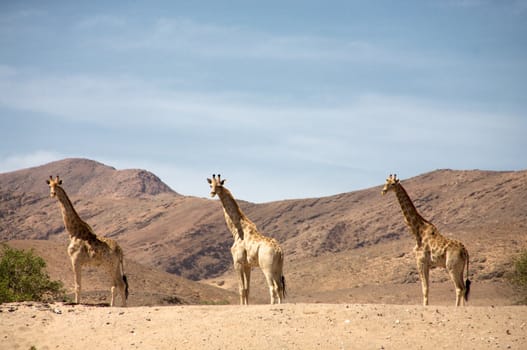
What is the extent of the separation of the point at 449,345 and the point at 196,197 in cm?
10641

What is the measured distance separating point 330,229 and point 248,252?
67608mm

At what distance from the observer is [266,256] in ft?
63.7

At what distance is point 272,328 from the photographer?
16.8 metres

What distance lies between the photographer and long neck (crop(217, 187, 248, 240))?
20.6 metres

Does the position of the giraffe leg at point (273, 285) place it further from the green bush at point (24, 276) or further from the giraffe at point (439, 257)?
the green bush at point (24, 276)

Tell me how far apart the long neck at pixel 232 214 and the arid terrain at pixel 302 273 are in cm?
224

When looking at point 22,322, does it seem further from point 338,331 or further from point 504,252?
point 504,252

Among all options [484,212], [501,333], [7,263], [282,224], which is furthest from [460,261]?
[282,224]

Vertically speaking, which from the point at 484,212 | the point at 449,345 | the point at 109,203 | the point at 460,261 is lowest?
the point at 449,345

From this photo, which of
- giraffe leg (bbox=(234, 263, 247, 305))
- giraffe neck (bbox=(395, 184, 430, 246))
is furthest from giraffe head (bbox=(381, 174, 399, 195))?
giraffe leg (bbox=(234, 263, 247, 305))

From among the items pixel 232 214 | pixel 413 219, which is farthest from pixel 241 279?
pixel 413 219

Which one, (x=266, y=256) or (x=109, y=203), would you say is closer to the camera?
(x=266, y=256)

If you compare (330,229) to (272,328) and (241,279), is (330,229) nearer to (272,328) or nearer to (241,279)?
(241,279)

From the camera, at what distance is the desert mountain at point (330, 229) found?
5402 centimetres
